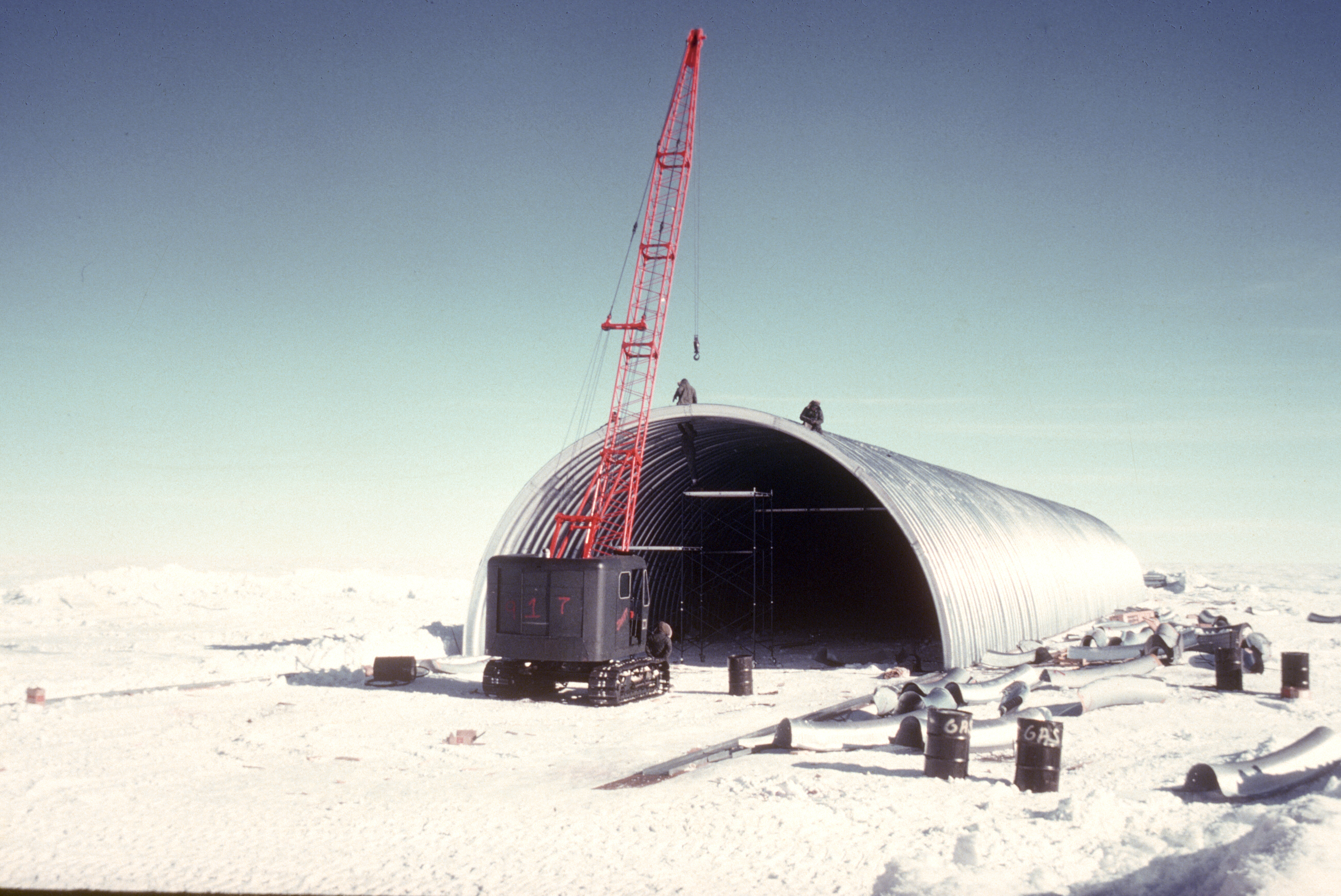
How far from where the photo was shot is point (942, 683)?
16.7 meters

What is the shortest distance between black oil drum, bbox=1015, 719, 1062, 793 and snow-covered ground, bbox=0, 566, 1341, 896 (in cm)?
18

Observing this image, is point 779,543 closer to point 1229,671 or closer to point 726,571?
point 726,571

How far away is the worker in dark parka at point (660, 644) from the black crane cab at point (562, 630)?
1.51 m

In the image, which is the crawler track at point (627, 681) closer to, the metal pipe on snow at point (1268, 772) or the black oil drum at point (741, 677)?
the black oil drum at point (741, 677)

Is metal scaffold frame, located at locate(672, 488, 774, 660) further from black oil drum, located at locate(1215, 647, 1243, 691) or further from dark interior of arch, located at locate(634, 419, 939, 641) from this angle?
black oil drum, located at locate(1215, 647, 1243, 691)

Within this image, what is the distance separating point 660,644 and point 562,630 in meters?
3.38

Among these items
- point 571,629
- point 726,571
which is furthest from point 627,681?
point 726,571

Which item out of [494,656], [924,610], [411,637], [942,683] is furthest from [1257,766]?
[924,610]

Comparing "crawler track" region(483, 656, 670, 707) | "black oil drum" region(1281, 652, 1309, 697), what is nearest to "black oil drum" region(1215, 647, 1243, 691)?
"black oil drum" region(1281, 652, 1309, 697)

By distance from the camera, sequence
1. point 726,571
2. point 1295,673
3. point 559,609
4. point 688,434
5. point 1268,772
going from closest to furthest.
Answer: point 1268,772
point 1295,673
point 559,609
point 688,434
point 726,571

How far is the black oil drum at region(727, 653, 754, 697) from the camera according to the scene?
19391mm

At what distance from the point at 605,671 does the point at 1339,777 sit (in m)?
12.3

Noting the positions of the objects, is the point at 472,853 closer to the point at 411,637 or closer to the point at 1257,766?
the point at 1257,766

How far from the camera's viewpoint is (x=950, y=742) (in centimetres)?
1078
